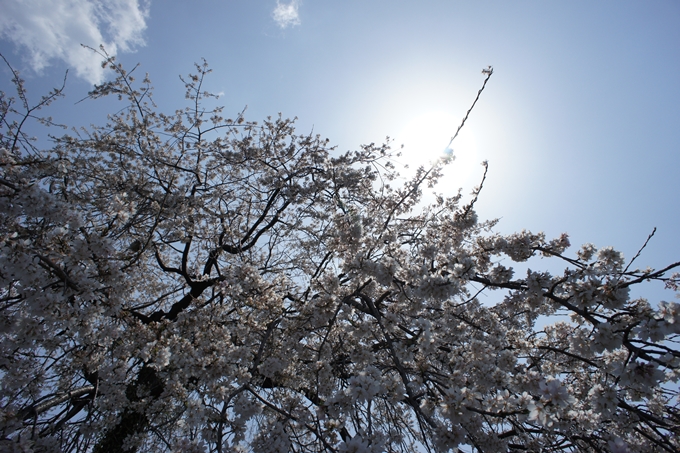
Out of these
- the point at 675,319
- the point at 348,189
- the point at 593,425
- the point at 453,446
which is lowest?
the point at 453,446

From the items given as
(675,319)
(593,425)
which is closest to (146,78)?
(675,319)

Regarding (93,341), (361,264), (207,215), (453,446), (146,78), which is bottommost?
(453,446)

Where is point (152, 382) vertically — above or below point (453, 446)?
above

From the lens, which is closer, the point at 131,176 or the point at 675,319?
the point at 675,319

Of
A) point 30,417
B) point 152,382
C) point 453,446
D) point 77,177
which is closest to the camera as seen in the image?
point 453,446

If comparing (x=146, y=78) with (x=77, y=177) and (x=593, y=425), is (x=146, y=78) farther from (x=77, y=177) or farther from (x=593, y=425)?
(x=593, y=425)

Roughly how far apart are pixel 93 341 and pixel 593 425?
685cm

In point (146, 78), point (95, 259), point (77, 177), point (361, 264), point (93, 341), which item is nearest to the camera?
point (95, 259)

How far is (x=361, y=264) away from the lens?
351cm

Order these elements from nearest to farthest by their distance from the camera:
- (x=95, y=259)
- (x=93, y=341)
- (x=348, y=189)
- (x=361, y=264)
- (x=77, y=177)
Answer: (x=95, y=259), (x=361, y=264), (x=93, y=341), (x=77, y=177), (x=348, y=189)

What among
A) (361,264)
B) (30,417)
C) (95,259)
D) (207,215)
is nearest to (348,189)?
(207,215)

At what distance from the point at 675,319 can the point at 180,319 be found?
218 inches

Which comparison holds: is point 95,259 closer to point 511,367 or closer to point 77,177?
point 77,177

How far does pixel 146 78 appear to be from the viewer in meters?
6.90
